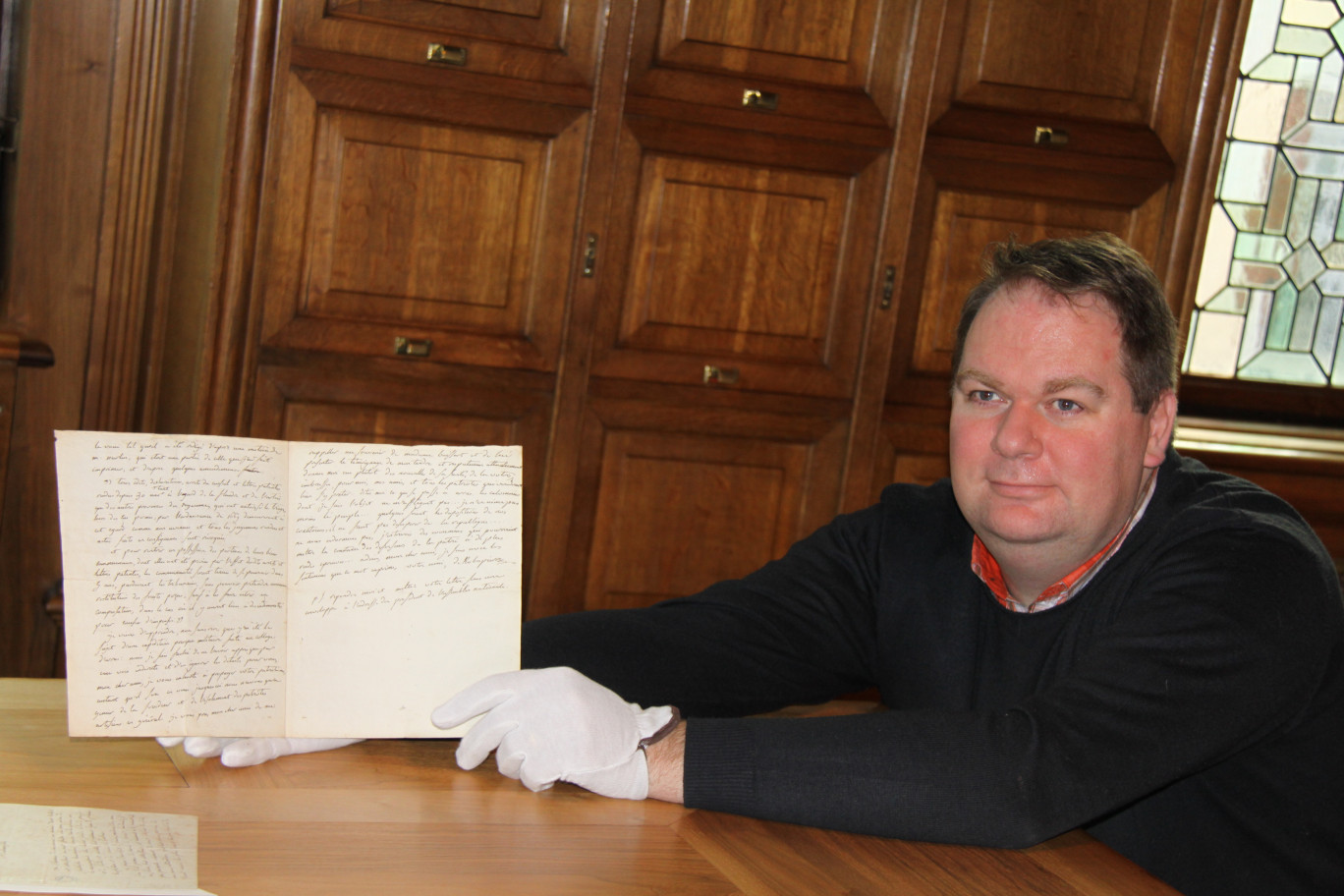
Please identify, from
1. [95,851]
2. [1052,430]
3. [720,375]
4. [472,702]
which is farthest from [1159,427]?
[720,375]

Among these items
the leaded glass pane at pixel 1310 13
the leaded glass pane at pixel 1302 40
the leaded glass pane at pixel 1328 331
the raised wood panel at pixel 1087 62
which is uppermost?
the leaded glass pane at pixel 1310 13

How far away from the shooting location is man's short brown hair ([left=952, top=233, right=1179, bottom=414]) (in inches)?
55.9

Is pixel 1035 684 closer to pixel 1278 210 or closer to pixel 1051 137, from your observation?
pixel 1051 137

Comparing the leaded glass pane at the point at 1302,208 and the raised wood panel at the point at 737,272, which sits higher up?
the leaded glass pane at the point at 1302,208

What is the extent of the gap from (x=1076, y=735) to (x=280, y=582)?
2.35 feet

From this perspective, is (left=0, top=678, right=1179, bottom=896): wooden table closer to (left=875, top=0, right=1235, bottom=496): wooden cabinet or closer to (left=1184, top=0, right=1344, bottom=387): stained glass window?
(left=875, top=0, right=1235, bottom=496): wooden cabinet

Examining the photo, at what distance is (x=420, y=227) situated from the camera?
256 cm

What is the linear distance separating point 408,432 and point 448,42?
0.78 m

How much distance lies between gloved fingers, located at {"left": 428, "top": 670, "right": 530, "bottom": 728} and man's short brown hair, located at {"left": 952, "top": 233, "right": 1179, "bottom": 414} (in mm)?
749

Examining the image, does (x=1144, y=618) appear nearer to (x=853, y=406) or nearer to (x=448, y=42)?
(x=853, y=406)

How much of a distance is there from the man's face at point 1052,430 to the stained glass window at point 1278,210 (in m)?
2.21

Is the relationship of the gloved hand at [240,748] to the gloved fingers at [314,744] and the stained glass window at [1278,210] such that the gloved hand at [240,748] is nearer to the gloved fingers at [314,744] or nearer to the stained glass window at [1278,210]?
the gloved fingers at [314,744]

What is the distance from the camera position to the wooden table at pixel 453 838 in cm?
94

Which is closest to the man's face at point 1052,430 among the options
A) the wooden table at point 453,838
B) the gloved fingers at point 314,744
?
the wooden table at point 453,838
